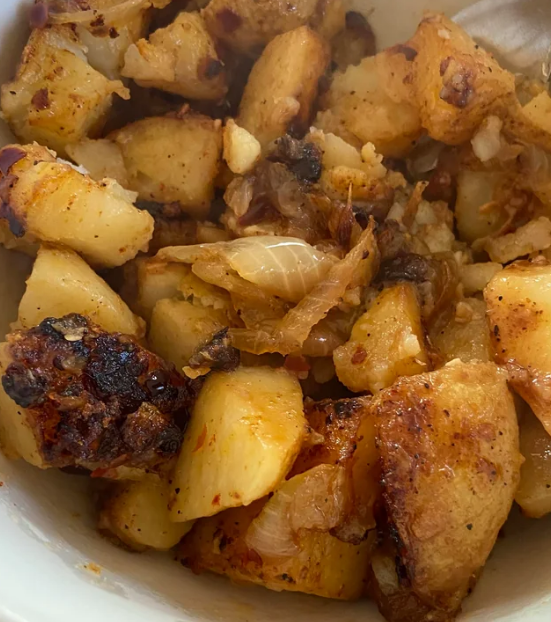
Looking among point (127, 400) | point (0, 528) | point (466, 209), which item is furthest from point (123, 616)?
point (466, 209)

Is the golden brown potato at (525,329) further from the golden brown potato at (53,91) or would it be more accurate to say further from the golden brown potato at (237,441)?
the golden brown potato at (53,91)

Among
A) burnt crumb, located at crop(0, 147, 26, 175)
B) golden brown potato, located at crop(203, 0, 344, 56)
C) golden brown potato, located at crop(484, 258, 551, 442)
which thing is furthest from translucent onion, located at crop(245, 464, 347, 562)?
golden brown potato, located at crop(203, 0, 344, 56)

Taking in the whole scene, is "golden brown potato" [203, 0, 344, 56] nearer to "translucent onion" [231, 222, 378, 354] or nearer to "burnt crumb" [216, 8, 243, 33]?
"burnt crumb" [216, 8, 243, 33]

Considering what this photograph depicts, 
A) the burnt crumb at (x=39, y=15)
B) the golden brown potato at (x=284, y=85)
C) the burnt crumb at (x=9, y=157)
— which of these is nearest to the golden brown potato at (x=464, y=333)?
the golden brown potato at (x=284, y=85)

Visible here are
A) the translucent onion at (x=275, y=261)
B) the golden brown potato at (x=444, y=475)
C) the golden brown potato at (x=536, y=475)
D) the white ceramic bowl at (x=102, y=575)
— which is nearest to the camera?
the white ceramic bowl at (x=102, y=575)

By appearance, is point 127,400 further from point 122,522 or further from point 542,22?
point 542,22

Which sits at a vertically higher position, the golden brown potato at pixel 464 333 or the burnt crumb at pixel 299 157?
the burnt crumb at pixel 299 157
